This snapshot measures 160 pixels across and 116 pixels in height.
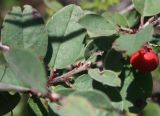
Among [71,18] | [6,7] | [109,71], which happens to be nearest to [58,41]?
[71,18]

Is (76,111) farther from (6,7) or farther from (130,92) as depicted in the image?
(6,7)

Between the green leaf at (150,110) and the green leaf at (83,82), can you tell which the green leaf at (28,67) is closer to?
the green leaf at (83,82)

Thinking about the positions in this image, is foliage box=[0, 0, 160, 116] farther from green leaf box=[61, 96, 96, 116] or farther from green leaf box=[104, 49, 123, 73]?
green leaf box=[61, 96, 96, 116]

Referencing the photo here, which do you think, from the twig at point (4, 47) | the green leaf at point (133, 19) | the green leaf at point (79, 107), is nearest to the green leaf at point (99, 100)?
the green leaf at point (79, 107)

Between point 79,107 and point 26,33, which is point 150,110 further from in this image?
point 79,107

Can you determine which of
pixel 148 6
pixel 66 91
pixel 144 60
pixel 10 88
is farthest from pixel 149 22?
pixel 10 88

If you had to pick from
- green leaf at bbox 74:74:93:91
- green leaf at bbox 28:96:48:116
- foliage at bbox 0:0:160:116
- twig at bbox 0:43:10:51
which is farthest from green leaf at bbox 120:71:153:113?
twig at bbox 0:43:10:51
